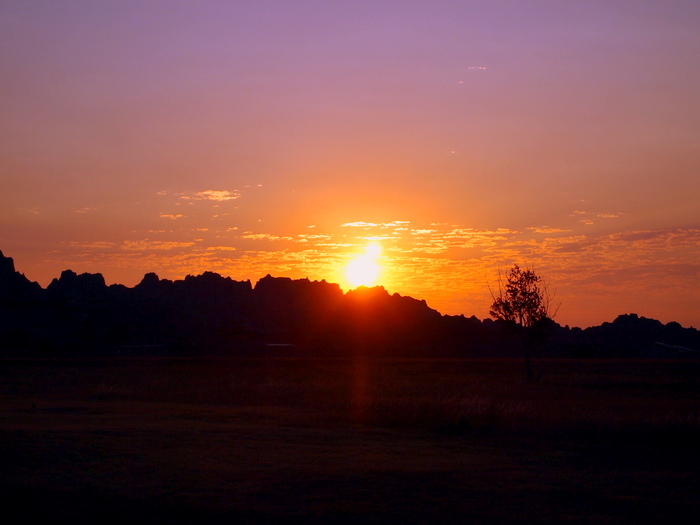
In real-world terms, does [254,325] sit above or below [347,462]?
above

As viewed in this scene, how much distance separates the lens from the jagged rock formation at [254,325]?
12888 centimetres

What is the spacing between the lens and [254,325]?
6216 inches

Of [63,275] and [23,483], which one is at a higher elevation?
[63,275]

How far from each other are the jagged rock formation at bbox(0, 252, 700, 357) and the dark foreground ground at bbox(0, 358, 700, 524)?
9300 cm

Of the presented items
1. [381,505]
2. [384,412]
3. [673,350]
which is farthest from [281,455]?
[673,350]

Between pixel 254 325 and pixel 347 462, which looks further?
pixel 254 325

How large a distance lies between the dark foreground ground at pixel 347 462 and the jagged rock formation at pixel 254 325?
305 feet

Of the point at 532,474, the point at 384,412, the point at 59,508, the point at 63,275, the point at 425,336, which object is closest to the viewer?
the point at 59,508

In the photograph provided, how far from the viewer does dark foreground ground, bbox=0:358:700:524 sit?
1073 cm

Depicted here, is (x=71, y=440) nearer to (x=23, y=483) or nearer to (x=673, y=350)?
(x=23, y=483)

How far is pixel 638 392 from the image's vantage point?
38188 millimetres

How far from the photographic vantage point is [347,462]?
15.2 m

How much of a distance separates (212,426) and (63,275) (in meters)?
147

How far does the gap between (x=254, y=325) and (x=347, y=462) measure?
145 meters
